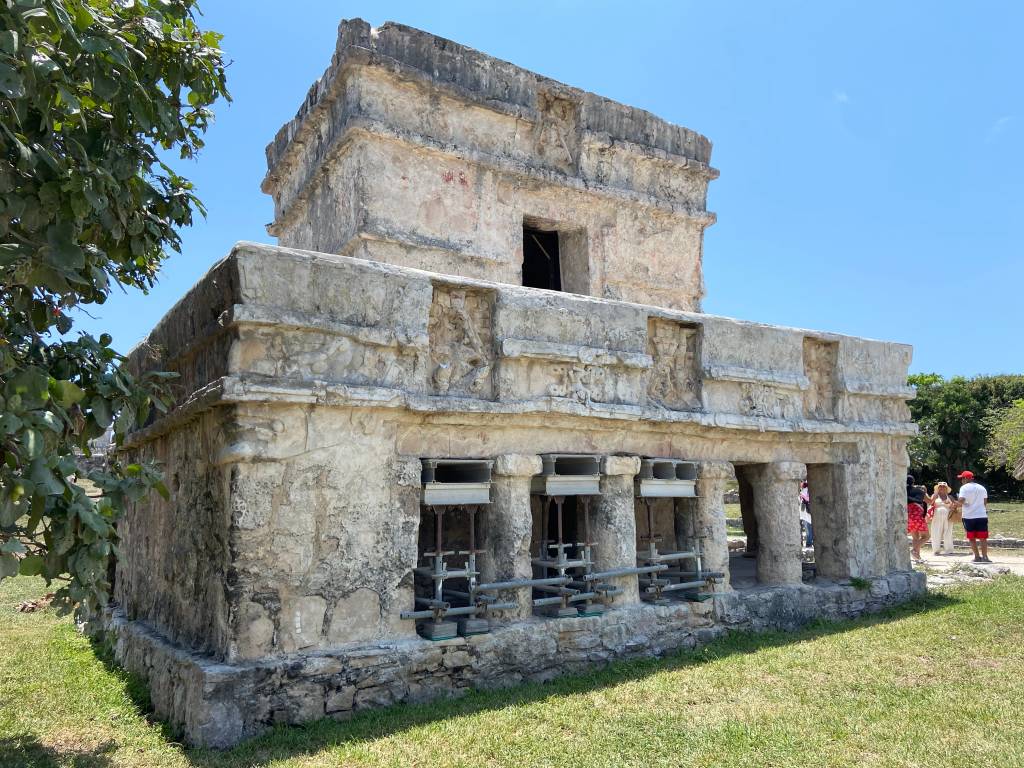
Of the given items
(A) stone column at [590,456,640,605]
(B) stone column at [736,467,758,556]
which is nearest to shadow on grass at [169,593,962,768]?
(A) stone column at [590,456,640,605]

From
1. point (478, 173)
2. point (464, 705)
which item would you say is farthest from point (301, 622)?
point (478, 173)

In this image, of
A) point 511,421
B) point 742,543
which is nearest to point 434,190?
point 511,421

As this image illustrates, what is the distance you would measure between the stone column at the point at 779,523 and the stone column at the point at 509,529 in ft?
9.53

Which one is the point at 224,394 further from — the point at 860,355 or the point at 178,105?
the point at 860,355

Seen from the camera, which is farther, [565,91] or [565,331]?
[565,91]

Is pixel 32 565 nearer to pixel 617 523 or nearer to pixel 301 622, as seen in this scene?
pixel 301 622

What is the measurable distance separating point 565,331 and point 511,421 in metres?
0.89

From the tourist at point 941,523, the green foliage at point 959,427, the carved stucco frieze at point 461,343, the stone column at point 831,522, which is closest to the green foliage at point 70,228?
the carved stucco frieze at point 461,343

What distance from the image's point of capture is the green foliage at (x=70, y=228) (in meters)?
2.89

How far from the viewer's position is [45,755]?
4340mm

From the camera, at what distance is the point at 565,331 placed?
6.18 metres

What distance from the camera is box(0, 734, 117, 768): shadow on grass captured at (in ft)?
13.7

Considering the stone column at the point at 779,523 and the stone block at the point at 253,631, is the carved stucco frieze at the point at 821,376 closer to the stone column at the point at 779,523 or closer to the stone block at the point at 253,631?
the stone column at the point at 779,523

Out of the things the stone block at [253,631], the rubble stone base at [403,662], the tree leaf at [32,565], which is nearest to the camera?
the tree leaf at [32,565]
